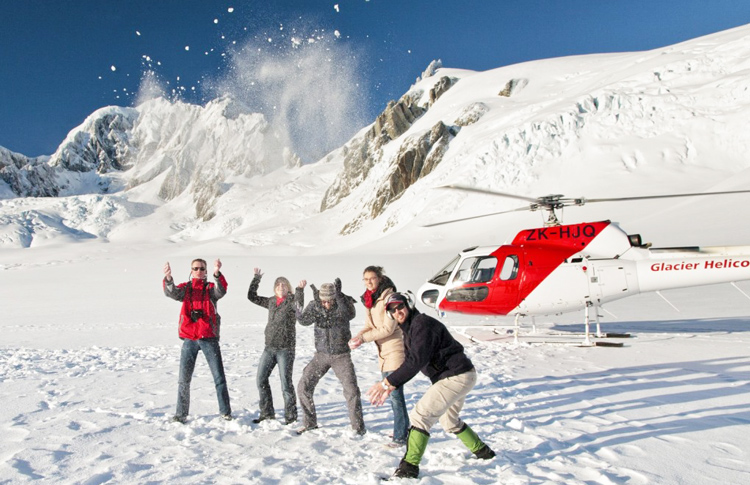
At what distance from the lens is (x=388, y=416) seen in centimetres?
514

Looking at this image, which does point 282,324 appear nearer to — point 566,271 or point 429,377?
point 429,377

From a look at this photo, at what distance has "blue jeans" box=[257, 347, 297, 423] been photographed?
4883 millimetres

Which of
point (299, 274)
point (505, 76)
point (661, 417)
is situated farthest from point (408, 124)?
point (661, 417)

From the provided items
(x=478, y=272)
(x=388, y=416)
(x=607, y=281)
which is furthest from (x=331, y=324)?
(x=607, y=281)

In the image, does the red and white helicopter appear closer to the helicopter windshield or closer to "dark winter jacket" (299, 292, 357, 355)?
the helicopter windshield

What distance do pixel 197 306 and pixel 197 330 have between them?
Result: 26 cm

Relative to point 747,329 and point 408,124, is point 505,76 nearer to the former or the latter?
point 408,124

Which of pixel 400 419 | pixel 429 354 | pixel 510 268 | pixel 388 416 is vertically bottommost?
pixel 388 416

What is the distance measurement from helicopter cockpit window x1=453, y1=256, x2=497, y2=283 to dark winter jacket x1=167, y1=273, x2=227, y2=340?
587 cm

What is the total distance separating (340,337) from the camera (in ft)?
15.0

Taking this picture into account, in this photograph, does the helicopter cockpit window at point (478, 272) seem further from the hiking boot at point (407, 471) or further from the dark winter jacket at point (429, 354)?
the hiking boot at point (407, 471)

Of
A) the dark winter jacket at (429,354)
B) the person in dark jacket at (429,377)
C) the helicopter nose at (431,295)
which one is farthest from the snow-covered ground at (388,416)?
the helicopter nose at (431,295)

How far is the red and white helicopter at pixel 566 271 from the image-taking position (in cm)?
885

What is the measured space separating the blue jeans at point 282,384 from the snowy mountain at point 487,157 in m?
28.2
